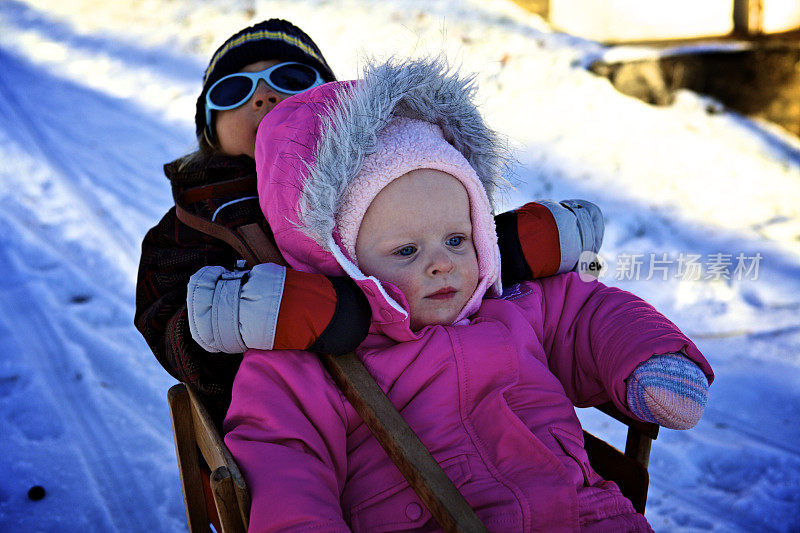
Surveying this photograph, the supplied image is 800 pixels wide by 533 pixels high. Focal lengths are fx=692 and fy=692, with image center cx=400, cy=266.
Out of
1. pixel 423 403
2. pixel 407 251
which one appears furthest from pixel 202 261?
pixel 423 403

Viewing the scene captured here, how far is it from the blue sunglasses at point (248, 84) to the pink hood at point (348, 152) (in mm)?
477

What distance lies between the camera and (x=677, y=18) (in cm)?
614

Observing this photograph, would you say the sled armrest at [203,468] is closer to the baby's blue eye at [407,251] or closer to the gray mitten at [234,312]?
the gray mitten at [234,312]

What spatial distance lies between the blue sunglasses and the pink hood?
1.56 feet

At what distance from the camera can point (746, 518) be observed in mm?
2439

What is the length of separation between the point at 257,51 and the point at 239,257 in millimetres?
852

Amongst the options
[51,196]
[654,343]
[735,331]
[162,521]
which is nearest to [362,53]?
[654,343]

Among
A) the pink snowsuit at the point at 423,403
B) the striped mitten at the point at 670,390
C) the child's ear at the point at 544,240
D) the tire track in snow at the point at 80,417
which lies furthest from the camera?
the tire track in snow at the point at 80,417

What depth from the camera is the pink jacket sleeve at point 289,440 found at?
1370 mm

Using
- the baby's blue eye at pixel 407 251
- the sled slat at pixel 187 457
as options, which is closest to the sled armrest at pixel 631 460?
the baby's blue eye at pixel 407 251

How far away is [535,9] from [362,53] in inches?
226

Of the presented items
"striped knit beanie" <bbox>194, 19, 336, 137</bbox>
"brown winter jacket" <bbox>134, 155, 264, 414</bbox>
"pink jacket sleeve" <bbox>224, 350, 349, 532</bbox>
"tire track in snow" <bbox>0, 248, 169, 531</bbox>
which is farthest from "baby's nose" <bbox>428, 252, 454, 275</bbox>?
"tire track in snow" <bbox>0, 248, 169, 531</bbox>

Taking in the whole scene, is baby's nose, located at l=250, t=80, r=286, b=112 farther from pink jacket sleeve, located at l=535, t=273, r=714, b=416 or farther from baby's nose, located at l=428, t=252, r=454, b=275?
pink jacket sleeve, located at l=535, t=273, r=714, b=416

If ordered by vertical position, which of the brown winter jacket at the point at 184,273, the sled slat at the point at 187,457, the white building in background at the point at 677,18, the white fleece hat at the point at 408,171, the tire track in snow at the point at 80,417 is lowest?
the tire track in snow at the point at 80,417
